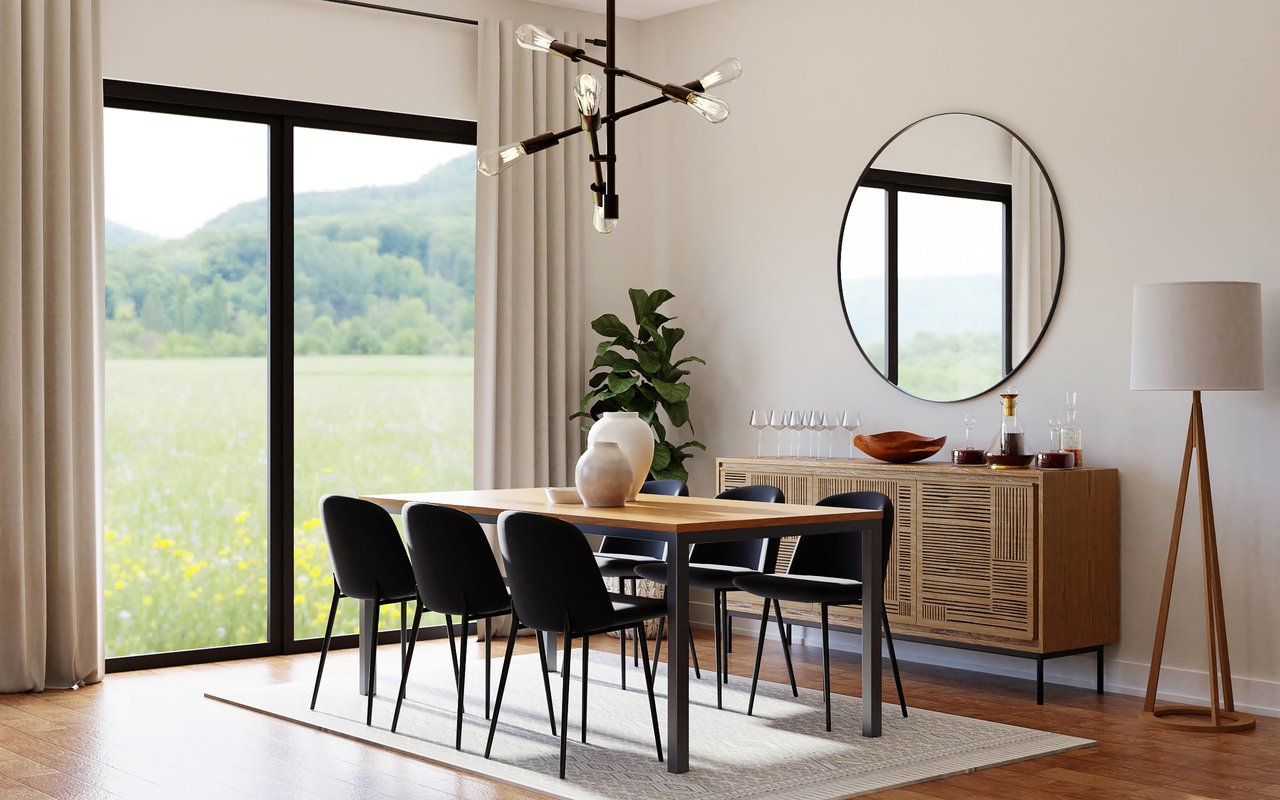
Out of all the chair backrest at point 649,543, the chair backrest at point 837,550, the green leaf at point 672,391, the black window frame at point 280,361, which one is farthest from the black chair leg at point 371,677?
the green leaf at point 672,391

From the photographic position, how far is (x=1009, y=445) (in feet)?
18.0

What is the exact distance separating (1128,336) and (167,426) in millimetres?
4015

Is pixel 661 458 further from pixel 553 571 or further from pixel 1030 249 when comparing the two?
pixel 553 571

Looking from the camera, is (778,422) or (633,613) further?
(778,422)

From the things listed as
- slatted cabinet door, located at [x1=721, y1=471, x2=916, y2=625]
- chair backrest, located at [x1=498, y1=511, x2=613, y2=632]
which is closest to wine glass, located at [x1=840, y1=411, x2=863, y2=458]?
slatted cabinet door, located at [x1=721, y1=471, x2=916, y2=625]

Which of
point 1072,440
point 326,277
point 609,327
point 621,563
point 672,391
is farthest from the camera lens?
point 609,327

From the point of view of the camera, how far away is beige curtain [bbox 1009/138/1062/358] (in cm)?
570

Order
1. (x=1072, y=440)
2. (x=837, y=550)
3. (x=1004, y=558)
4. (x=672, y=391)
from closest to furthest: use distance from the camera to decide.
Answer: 1. (x=837, y=550)
2. (x=1004, y=558)
3. (x=1072, y=440)
4. (x=672, y=391)

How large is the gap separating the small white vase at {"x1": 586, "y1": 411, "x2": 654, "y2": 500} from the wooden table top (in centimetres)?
12

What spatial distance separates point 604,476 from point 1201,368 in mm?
2062

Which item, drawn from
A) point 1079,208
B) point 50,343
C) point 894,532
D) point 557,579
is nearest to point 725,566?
point 894,532

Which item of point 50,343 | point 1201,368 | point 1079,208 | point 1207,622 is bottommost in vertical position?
point 1207,622

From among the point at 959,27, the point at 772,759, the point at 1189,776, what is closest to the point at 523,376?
the point at 959,27

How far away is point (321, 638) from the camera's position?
255 inches
